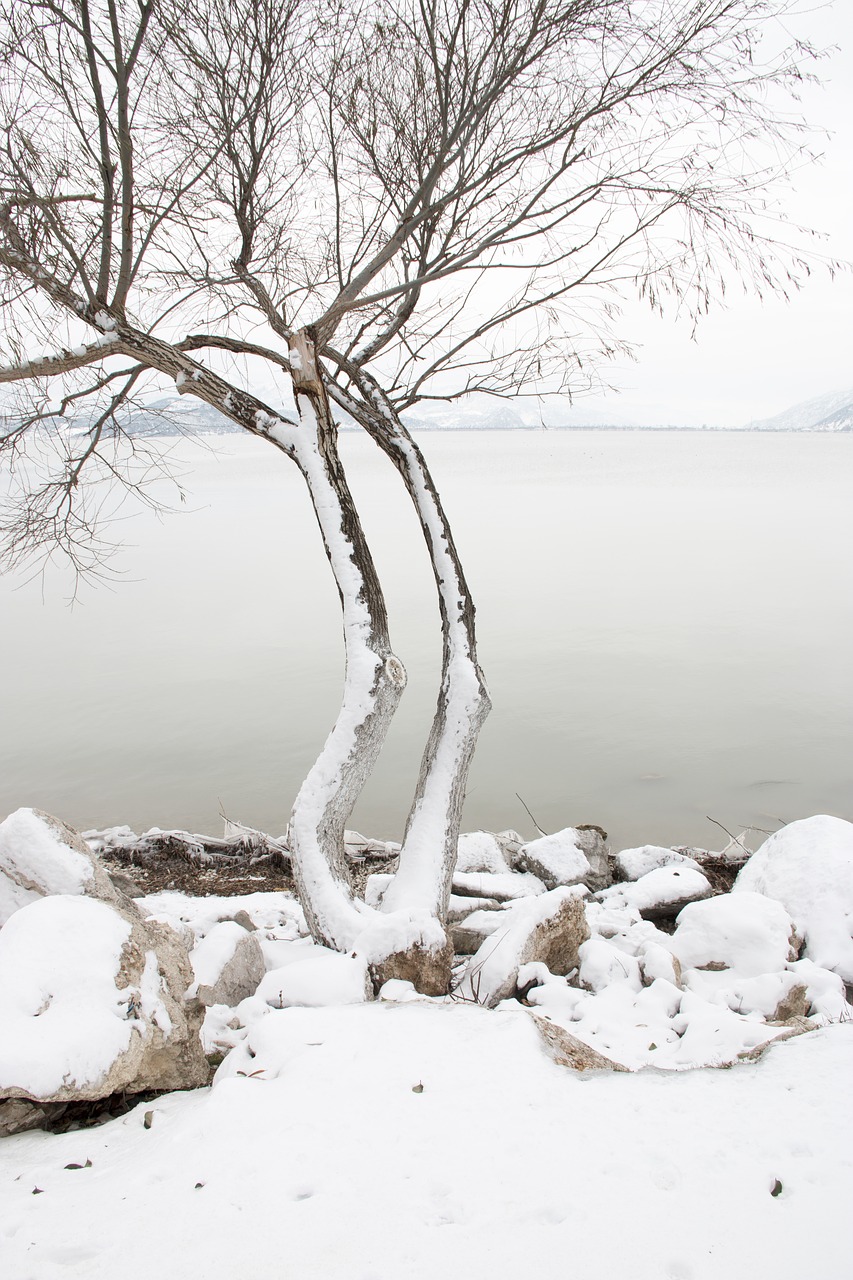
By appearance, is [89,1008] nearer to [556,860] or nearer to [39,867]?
[39,867]

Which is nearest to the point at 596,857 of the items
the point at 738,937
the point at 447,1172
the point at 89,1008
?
the point at 738,937

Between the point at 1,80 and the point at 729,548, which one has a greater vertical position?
the point at 1,80

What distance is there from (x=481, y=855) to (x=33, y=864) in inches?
134

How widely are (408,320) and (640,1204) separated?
16.0ft

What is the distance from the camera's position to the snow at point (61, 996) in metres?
2.27

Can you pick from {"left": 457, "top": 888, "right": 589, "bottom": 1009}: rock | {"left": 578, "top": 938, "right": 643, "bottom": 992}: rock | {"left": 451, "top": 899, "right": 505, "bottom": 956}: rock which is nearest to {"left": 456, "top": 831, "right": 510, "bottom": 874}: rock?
{"left": 451, "top": 899, "right": 505, "bottom": 956}: rock

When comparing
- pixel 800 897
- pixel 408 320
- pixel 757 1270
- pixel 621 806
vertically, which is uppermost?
pixel 408 320

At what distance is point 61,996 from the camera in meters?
2.46

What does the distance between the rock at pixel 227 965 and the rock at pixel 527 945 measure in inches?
38.3

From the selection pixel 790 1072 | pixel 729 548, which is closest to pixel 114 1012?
pixel 790 1072

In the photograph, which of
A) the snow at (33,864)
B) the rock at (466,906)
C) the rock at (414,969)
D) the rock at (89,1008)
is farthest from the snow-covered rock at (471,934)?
the snow at (33,864)

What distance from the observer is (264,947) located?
3910mm

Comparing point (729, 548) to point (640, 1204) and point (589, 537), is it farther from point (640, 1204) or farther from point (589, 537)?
point (640, 1204)

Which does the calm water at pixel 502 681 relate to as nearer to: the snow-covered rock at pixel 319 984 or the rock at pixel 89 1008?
the snow-covered rock at pixel 319 984
